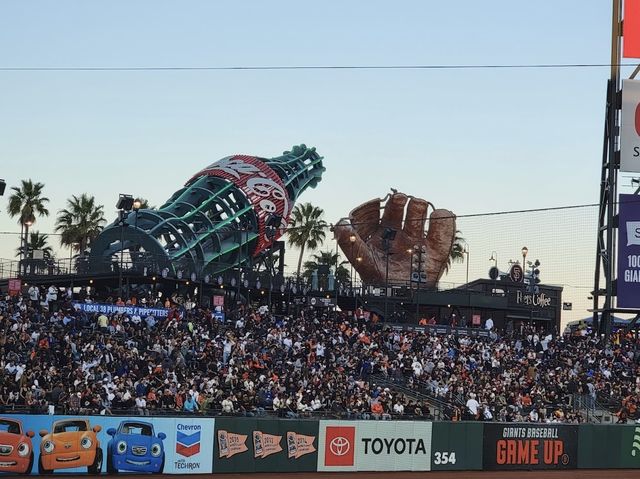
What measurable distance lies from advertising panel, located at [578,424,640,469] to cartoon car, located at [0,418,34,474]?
17.9m

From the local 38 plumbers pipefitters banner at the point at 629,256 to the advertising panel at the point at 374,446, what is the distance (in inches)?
765

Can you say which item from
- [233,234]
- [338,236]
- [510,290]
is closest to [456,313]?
[510,290]

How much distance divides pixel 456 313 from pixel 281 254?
11711mm

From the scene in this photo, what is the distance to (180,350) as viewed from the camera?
114ft

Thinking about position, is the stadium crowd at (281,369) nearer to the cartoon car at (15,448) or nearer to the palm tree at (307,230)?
the cartoon car at (15,448)

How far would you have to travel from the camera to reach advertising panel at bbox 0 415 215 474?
24531 millimetres

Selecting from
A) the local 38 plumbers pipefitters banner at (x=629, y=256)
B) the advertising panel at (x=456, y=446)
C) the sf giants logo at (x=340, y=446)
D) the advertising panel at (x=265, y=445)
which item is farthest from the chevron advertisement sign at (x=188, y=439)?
the local 38 plumbers pipefitters banner at (x=629, y=256)

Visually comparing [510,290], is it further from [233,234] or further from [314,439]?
[314,439]

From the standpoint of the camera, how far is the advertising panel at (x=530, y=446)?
107ft

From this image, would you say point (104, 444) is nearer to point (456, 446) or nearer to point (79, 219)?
point (456, 446)

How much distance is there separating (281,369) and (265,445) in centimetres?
735

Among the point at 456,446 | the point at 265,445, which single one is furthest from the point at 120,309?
the point at 456,446

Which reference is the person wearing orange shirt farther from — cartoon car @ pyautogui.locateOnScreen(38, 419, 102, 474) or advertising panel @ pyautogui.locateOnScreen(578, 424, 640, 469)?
cartoon car @ pyautogui.locateOnScreen(38, 419, 102, 474)

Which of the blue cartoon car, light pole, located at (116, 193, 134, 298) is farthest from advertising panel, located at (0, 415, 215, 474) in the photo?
light pole, located at (116, 193, 134, 298)
